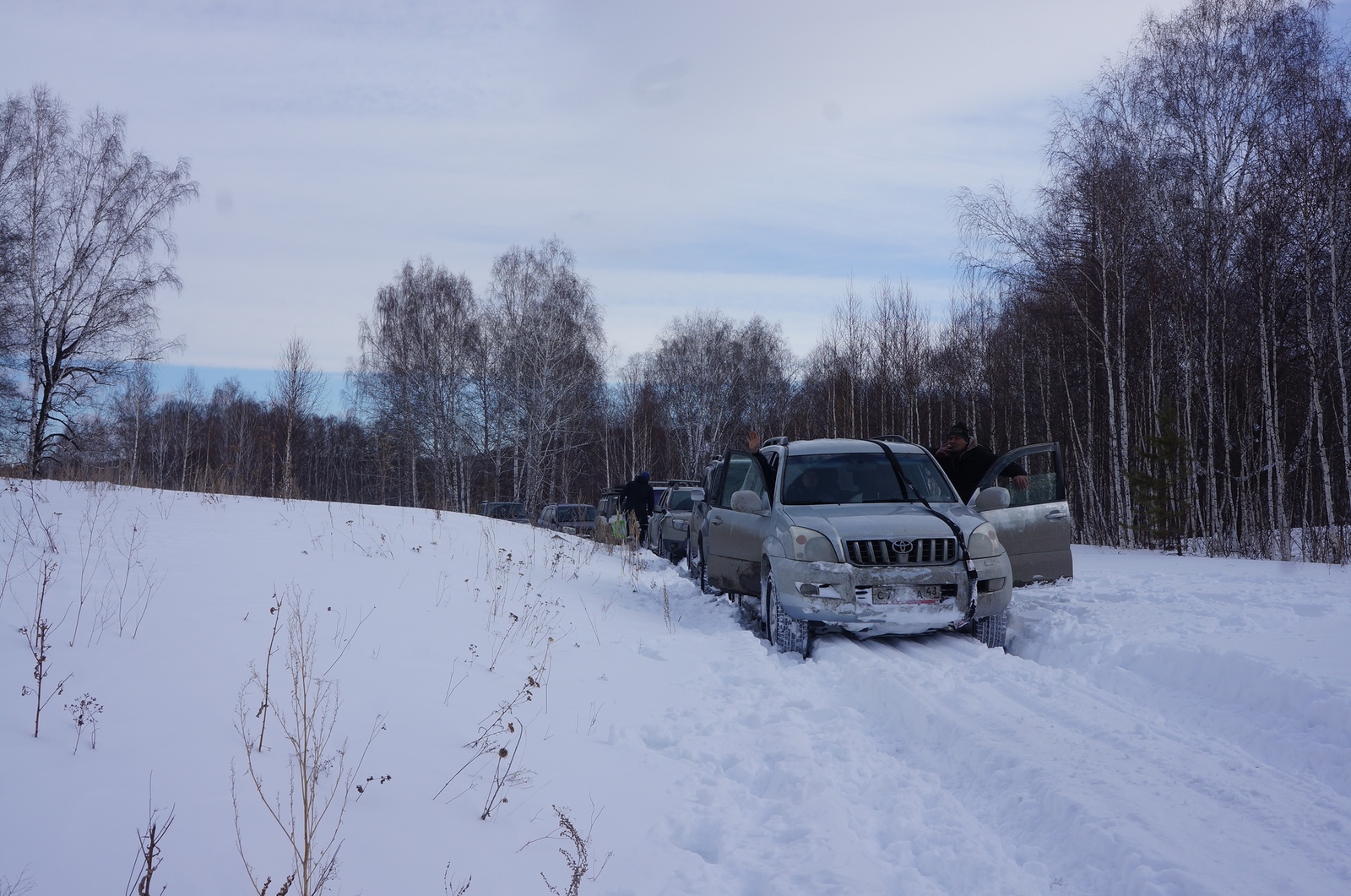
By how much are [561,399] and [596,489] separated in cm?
1904

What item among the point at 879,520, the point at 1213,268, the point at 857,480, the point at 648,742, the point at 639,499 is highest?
the point at 1213,268

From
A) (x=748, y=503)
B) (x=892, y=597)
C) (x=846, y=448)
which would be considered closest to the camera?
(x=892, y=597)

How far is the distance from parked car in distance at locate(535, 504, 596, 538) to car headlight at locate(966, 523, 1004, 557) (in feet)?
49.8

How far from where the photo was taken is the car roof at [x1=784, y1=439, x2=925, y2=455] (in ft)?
27.3

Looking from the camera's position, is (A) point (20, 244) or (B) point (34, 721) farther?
(A) point (20, 244)

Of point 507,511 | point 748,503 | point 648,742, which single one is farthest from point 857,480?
point 507,511

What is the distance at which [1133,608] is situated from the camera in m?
7.37

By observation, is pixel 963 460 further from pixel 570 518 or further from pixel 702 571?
pixel 570 518

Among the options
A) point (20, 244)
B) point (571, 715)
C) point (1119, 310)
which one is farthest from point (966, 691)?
point (20, 244)

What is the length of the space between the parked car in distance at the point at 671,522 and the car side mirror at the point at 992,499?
7.42 m

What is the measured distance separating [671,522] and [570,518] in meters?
7.95

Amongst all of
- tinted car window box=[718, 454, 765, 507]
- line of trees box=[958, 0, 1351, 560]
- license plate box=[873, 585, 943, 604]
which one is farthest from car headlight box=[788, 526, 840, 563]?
line of trees box=[958, 0, 1351, 560]

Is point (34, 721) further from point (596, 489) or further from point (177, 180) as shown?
point (596, 489)

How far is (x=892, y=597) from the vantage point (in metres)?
6.43
